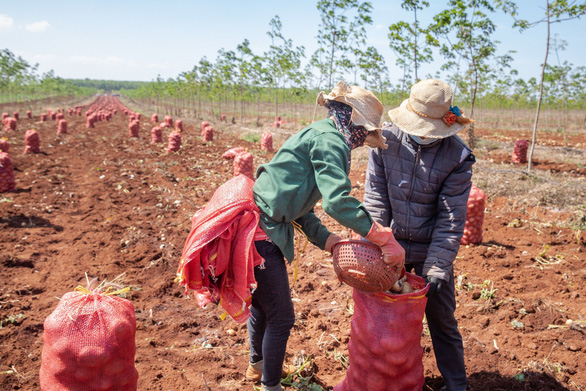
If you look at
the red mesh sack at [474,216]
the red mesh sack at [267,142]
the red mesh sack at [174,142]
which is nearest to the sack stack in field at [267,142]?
the red mesh sack at [267,142]

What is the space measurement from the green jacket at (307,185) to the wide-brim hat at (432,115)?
49cm

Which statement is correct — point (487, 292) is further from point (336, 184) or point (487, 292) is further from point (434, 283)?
point (336, 184)

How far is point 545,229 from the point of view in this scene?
559 cm

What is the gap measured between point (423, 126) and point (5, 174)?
8307 mm

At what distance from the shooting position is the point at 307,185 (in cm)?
194

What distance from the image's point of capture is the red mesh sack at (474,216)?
4801 millimetres

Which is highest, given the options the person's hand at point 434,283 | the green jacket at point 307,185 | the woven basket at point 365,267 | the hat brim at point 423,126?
the hat brim at point 423,126

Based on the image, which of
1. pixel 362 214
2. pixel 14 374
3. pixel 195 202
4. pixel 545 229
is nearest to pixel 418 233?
pixel 362 214

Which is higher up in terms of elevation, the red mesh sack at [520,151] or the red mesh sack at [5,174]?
the red mesh sack at [520,151]

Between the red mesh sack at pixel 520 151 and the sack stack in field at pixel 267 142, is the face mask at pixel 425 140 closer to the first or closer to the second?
the red mesh sack at pixel 520 151

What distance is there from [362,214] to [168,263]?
3.52m

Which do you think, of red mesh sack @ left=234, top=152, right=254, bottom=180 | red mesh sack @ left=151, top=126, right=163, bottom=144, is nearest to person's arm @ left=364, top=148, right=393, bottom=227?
red mesh sack @ left=234, top=152, right=254, bottom=180

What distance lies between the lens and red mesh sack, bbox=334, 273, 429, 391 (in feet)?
6.53

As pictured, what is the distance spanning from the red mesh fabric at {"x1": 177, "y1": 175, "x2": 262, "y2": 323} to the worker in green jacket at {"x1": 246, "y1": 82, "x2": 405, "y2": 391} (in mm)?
98
